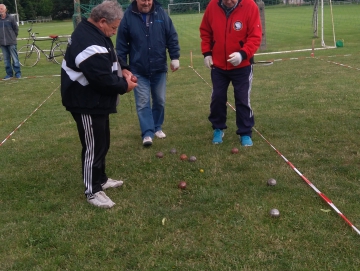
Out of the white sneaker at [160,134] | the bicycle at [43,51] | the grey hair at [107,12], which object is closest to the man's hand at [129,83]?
the grey hair at [107,12]

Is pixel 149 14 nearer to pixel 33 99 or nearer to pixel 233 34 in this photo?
pixel 233 34

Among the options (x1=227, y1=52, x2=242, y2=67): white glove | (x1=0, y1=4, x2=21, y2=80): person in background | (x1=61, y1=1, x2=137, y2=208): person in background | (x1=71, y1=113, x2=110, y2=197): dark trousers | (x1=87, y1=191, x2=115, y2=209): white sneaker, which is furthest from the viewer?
(x1=0, y1=4, x2=21, y2=80): person in background

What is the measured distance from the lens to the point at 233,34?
5180mm

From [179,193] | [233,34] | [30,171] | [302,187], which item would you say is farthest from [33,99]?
[302,187]

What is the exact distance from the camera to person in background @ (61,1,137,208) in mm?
3518

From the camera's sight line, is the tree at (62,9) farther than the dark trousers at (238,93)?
Yes

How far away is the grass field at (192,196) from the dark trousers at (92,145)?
0.78 feet

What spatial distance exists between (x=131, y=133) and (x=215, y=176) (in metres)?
2.24

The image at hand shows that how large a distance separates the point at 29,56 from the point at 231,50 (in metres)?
14.3

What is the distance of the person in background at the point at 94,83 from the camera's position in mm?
3518

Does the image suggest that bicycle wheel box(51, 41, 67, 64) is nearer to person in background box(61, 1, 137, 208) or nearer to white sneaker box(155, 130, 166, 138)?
white sneaker box(155, 130, 166, 138)

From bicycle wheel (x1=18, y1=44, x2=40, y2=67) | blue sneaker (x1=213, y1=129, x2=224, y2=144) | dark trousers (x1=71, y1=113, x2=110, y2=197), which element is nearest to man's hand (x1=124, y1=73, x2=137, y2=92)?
dark trousers (x1=71, y1=113, x2=110, y2=197)

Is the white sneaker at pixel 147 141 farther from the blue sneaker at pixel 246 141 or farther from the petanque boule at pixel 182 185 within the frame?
the petanque boule at pixel 182 185

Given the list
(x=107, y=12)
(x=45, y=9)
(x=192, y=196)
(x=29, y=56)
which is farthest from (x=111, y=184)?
(x=45, y=9)
